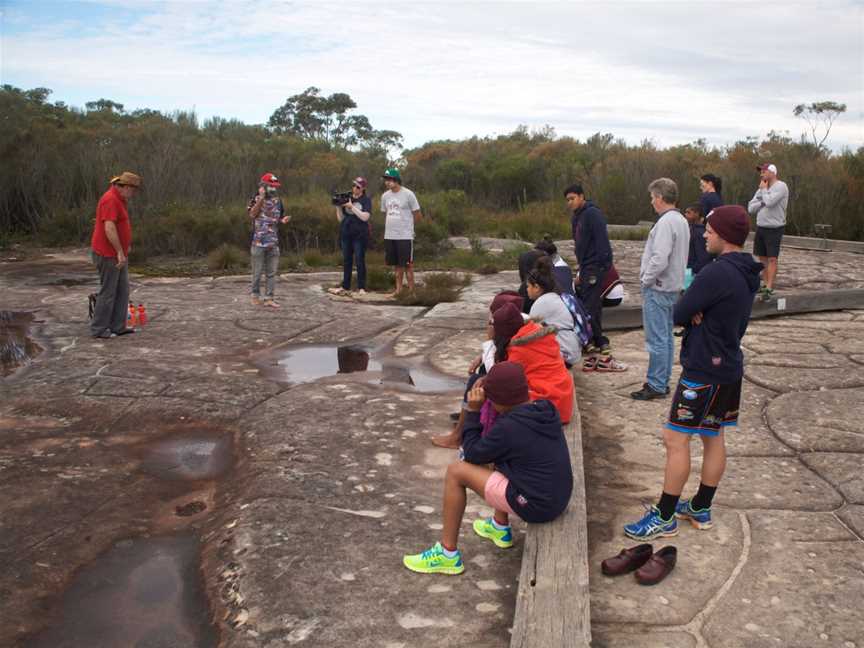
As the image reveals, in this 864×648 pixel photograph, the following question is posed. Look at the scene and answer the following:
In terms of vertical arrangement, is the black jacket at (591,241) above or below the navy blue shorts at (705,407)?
above

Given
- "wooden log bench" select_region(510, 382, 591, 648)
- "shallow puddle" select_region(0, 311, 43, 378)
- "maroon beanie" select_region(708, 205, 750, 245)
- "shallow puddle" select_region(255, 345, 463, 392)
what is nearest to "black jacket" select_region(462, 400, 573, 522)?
"wooden log bench" select_region(510, 382, 591, 648)

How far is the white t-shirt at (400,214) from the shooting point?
33.1ft

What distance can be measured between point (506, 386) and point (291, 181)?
17815 mm

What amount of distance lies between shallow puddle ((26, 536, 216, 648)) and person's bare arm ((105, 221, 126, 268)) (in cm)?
444

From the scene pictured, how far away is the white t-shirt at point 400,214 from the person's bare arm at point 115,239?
3.31 metres

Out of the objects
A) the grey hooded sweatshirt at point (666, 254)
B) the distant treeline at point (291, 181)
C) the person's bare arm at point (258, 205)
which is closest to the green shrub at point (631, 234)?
the distant treeline at point (291, 181)

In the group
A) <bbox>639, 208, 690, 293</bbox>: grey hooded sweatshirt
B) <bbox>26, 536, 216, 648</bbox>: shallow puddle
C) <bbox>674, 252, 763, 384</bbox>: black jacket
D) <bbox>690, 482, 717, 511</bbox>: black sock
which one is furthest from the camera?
<bbox>639, 208, 690, 293</bbox>: grey hooded sweatshirt

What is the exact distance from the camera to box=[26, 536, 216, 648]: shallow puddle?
10.5 ft

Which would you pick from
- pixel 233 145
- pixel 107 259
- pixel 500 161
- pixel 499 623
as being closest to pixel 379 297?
pixel 107 259

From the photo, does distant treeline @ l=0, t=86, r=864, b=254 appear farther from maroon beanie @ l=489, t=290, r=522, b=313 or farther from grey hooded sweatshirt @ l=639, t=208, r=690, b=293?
maroon beanie @ l=489, t=290, r=522, b=313

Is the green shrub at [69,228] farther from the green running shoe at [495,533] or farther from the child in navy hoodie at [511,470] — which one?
the child in navy hoodie at [511,470]

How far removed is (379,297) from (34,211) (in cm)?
1016

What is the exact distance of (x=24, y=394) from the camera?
19.9ft

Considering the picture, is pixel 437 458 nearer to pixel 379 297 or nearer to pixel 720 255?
pixel 720 255
